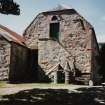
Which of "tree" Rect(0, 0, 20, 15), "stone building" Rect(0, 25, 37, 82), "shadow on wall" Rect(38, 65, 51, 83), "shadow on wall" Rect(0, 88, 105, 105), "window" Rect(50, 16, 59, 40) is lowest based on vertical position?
"shadow on wall" Rect(0, 88, 105, 105)

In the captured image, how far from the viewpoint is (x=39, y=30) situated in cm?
2942

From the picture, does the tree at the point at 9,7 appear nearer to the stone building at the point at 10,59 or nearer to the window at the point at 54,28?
the stone building at the point at 10,59

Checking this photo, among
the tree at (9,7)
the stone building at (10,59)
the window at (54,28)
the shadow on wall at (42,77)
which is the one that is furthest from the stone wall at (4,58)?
the tree at (9,7)

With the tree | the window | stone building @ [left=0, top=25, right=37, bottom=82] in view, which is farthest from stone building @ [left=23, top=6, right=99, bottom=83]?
the tree

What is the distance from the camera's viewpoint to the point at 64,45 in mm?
28062

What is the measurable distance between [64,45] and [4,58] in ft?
19.6

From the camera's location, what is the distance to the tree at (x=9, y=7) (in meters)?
14.3

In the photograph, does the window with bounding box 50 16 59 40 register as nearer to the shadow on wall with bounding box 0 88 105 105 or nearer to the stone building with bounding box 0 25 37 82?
the stone building with bounding box 0 25 37 82

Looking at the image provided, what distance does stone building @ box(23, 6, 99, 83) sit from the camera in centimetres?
2708

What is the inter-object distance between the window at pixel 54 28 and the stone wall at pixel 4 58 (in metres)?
4.99

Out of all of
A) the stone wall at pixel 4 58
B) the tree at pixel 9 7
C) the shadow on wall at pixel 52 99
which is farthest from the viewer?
the stone wall at pixel 4 58

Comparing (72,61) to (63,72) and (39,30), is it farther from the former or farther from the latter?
(39,30)

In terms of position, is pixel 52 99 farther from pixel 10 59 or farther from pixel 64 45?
pixel 64 45

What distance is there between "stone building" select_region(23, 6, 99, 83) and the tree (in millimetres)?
12777
